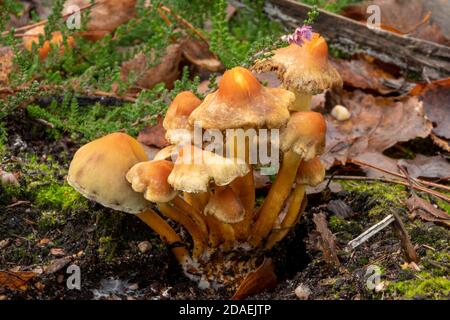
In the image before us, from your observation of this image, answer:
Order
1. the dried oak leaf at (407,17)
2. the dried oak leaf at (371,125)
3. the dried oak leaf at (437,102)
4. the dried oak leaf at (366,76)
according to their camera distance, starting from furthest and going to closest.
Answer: the dried oak leaf at (407,17) → the dried oak leaf at (366,76) → the dried oak leaf at (437,102) → the dried oak leaf at (371,125)

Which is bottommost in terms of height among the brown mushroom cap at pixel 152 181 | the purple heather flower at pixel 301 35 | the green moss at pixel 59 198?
the green moss at pixel 59 198

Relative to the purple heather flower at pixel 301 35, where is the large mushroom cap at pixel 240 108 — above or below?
below

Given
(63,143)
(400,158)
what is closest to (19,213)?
(63,143)

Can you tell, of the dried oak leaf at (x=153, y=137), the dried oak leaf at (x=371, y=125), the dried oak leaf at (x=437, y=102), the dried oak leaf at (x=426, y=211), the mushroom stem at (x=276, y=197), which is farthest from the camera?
the dried oak leaf at (x=437, y=102)

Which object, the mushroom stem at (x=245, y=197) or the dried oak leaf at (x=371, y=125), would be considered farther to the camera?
the dried oak leaf at (x=371, y=125)

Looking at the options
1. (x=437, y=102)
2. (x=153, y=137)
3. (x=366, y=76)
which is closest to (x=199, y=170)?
(x=153, y=137)

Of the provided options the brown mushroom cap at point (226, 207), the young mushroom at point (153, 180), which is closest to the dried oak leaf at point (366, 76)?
the brown mushroom cap at point (226, 207)

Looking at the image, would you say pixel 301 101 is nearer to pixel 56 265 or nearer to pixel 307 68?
pixel 307 68

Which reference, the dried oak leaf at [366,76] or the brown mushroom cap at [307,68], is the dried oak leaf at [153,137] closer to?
the brown mushroom cap at [307,68]
